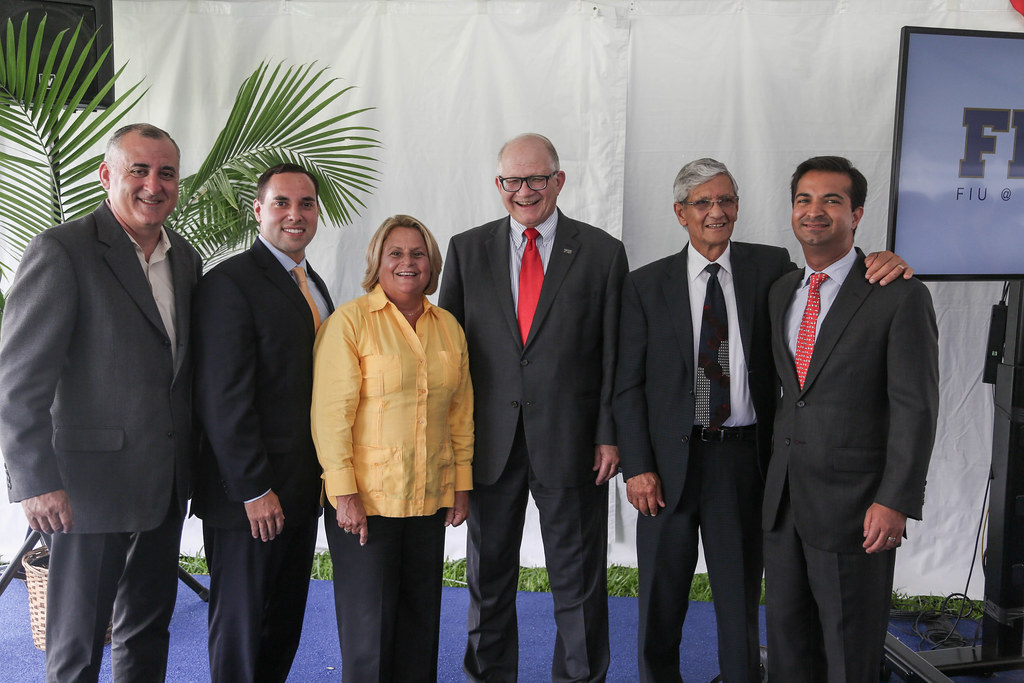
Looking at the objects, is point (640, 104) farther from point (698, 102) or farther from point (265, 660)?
point (265, 660)

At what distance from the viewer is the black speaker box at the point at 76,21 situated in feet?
10.0

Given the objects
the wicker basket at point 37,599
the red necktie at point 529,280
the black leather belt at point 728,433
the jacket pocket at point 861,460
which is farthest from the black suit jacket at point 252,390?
the jacket pocket at point 861,460

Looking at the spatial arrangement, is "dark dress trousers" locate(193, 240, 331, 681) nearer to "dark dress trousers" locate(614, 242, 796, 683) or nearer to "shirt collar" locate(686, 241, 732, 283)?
"dark dress trousers" locate(614, 242, 796, 683)

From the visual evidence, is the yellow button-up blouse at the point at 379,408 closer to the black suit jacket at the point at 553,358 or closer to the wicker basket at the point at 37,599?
the black suit jacket at the point at 553,358

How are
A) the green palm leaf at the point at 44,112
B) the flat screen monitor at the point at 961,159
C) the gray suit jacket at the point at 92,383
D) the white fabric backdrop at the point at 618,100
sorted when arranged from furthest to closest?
1. the white fabric backdrop at the point at 618,100
2. the flat screen monitor at the point at 961,159
3. the green palm leaf at the point at 44,112
4. the gray suit jacket at the point at 92,383

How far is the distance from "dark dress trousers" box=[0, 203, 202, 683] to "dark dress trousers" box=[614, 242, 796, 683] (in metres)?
1.39

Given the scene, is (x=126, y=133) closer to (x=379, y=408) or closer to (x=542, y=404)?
(x=379, y=408)

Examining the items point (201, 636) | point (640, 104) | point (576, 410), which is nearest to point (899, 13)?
point (640, 104)

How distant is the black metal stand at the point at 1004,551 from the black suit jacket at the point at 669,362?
43.3 inches

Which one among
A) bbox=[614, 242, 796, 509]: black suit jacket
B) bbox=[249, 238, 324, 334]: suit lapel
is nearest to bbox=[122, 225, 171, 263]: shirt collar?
bbox=[249, 238, 324, 334]: suit lapel

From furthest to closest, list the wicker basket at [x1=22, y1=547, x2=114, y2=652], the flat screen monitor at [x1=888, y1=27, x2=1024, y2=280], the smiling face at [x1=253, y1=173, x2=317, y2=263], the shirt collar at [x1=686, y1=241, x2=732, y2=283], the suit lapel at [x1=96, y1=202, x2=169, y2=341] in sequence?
the wicker basket at [x1=22, y1=547, x2=114, y2=652] → the flat screen monitor at [x1=888, y1=27, x2=1024, y2=280] → the shirt collar at [x1=686, y1=241, x2=732, y2=283] → the smiling face at [x1=253, y1=173, x2=317, y2=263] → the suit lapel at [x1=96, y1=202, x2=169, y2=341]

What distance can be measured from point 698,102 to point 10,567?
367cm

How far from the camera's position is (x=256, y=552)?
2.25 meters

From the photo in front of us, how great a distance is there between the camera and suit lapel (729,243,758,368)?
7.89 ft
